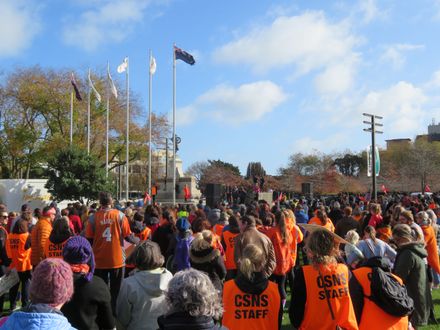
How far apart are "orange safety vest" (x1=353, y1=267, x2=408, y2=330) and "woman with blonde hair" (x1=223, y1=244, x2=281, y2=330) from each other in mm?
791

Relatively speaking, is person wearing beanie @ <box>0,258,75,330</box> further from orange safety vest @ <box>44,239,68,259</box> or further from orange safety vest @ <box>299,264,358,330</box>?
orange safety vest @ <box>44,239,68,259</box>

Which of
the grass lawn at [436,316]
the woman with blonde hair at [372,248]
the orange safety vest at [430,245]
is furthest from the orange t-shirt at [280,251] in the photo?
the orange safety vest at [430,245]

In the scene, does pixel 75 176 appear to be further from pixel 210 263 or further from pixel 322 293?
pixel 322 293

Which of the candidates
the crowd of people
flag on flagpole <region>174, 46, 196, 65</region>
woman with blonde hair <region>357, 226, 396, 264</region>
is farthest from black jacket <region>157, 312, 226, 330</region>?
flag on flagpole <region>174, 46, 196, 65</region>

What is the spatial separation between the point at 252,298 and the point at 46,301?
176 centimetres

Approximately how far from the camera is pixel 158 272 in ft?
13.4

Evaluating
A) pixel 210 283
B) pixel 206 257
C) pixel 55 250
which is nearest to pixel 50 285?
pixel 210 283

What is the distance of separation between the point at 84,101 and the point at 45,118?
4.33 metres

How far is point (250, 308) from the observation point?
385 cm

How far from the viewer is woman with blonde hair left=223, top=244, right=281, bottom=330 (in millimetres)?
3824

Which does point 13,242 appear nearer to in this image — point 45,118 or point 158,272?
point 158,272

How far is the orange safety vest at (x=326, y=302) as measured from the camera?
3.85m

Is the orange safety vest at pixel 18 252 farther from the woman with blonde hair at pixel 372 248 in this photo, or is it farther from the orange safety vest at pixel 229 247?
the woman with blonde hair at pixel 372 248

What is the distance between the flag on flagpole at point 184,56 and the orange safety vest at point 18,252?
2253 cm
